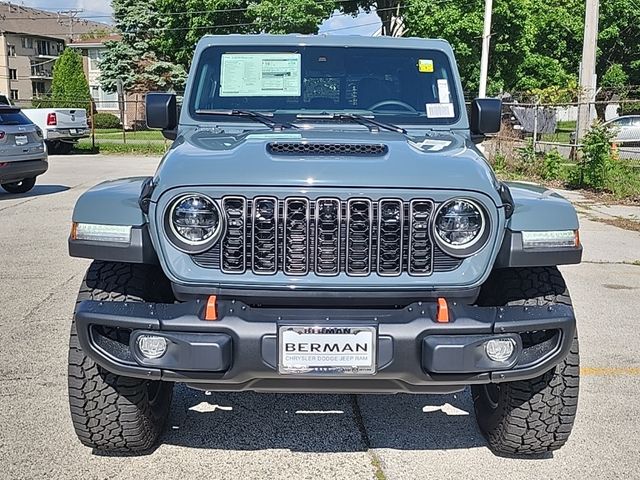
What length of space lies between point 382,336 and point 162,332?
0.87 meters

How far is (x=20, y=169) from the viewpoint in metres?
12.6

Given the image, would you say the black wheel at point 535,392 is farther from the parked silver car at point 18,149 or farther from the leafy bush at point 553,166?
the leafy bush at point 553,166

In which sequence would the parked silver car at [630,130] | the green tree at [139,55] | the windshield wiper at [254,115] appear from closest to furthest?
the windshield wiper at [254,115] < the parked silver car at [630,130] < the green tree at [139,55]

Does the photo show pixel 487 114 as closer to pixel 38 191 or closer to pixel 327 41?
pixel 327 41

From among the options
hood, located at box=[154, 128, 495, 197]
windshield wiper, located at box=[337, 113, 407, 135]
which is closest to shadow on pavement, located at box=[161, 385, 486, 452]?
hood, located at box=[154, 128, 495, 197]

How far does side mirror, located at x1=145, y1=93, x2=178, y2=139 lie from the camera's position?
14.2ft

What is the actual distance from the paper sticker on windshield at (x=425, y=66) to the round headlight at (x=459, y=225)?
1.76 metres

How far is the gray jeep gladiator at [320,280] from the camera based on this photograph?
9.68ft

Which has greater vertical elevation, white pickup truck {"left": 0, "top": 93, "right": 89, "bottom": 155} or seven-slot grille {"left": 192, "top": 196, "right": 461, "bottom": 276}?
seven-slot grille {"left": 192, "top": 196, "right": 461, "bottom": 276}

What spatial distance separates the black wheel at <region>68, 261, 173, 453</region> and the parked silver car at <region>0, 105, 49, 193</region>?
32.3ft

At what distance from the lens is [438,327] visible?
2.94 m

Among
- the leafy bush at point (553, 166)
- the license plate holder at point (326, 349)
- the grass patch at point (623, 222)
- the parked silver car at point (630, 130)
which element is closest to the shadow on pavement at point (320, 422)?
the license plate holder at point (326, 349)

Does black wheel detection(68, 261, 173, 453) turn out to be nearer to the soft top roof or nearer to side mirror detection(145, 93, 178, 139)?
side mirror detection(145, 93, 178, 139)

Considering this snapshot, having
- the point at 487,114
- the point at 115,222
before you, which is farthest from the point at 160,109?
the point at 487,114
